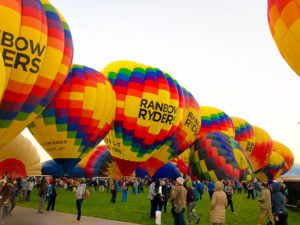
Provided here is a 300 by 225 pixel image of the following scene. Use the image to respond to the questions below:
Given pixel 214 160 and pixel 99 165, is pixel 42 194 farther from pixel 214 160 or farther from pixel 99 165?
pixel 99 165

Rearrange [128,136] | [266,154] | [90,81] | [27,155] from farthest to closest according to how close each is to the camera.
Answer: [266,154]
[27,155]
[128,136]
[90,81]

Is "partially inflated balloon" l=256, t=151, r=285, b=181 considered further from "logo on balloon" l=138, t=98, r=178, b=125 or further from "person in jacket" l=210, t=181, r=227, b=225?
"person in jacket" l=210, t=181, r=227, b=225

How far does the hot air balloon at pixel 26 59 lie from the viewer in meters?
17.0

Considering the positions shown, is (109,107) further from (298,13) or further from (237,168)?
(298,13)

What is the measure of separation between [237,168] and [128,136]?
8594mm

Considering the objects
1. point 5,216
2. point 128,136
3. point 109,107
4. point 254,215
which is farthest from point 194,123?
point 5,216

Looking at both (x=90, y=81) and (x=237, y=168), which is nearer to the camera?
(x=90, y=81)

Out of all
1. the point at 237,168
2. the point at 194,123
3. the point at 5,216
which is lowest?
the point at 5,216

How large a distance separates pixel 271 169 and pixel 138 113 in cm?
3381

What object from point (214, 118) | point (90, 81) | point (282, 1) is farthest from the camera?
point (214, 118)

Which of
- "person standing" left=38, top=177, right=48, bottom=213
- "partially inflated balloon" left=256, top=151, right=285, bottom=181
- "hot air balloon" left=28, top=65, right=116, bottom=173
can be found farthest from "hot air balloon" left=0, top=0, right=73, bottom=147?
"partially inflated balloon" left=256, top=151, right=285, bottom=181

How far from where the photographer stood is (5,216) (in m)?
12.4

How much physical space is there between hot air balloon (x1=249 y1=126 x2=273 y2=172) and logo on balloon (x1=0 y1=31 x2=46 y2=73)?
115 ft

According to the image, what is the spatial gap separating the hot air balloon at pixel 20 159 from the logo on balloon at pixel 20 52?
1529cm
